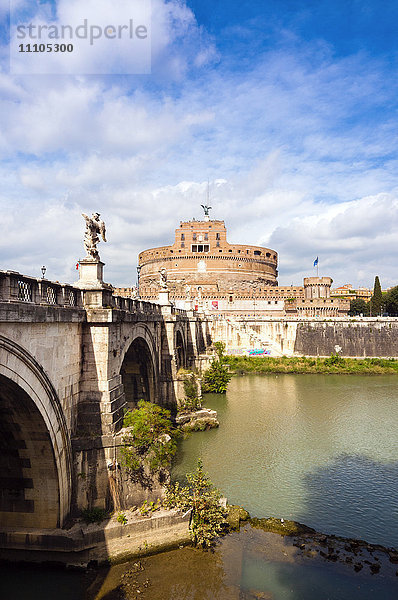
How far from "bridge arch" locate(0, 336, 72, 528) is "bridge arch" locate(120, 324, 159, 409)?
9443 millimetres

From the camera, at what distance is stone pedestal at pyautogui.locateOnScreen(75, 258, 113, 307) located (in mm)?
12703

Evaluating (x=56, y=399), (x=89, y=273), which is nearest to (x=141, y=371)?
(x=89, y=273)

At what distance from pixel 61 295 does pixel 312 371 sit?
42.6m

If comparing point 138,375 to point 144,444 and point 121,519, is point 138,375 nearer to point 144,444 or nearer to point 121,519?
point 144,444

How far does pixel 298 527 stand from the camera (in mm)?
13812

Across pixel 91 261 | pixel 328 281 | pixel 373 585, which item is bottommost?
pixel 373 585

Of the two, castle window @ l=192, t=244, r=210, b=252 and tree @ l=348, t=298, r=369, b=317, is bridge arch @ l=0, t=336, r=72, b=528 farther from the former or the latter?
castle window @ l=192, t=244, r=210, b=252

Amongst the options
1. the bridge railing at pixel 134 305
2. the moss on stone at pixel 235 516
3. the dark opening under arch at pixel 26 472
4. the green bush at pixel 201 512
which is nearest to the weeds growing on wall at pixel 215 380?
the bridge railing at pixel 134 305

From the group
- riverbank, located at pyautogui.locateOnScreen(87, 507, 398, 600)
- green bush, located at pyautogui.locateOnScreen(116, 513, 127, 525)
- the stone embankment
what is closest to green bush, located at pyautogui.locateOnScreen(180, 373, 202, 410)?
riverbank, located at pyautogui.locateOnScreen(87, 507, 398, 600)

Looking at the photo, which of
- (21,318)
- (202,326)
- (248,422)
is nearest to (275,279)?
(202,326)

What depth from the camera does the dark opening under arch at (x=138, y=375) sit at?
2155 centimetres

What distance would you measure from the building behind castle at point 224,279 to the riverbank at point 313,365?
1018 inches

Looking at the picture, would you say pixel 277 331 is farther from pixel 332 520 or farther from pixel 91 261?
pixel 91 261

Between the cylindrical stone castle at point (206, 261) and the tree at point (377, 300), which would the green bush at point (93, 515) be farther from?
the cylindrical stone castle at point (206, 261)
